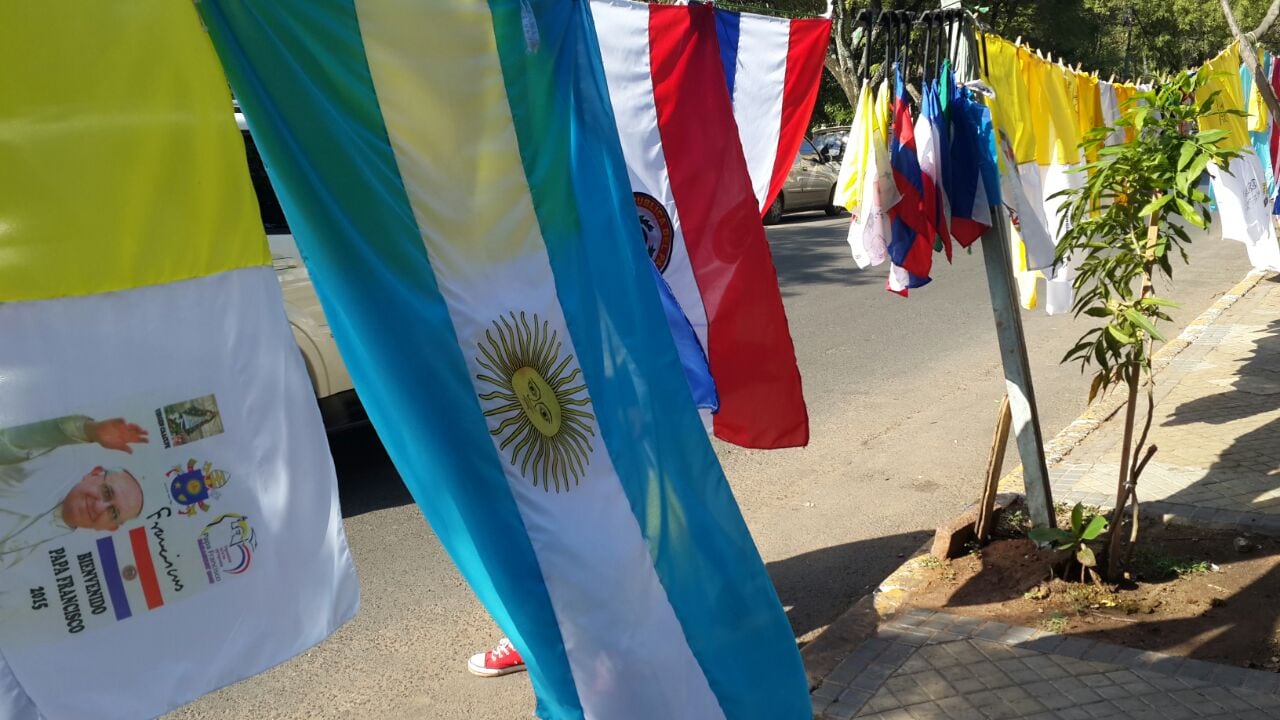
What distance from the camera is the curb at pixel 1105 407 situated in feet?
21.5

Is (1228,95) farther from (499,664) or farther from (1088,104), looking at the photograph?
(499,664)

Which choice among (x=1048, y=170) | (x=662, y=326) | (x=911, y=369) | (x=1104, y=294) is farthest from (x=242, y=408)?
(x=911, y=369)

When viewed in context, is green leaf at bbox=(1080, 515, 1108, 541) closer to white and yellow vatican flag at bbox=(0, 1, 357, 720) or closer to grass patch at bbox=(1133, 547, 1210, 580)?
grass patch at bbox=(1133, 547, 1210, 580)

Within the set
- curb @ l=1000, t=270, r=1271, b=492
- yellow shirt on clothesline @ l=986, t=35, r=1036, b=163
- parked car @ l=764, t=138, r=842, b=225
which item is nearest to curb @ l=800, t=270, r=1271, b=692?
curb @ l=1000, t=270, r=1271, b=492

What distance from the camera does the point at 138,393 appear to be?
207 centimetres

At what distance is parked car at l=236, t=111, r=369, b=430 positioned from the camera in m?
6.39

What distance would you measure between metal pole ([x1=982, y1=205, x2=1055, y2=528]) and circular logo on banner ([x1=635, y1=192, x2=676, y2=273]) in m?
1.79

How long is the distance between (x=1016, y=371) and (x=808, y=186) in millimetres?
16334

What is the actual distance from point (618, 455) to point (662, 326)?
0.42 meters

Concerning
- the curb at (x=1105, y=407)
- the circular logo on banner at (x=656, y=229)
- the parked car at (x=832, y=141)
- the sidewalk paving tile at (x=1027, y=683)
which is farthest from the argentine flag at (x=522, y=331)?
the parked car at (x=832, y=141)

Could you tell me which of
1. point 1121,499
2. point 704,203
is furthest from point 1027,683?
point 704,203

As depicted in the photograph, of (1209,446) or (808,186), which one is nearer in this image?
(1209,446)

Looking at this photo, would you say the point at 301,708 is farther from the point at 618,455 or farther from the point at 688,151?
the point at 688,151

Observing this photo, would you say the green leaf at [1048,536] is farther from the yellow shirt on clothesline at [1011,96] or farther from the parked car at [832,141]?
the parked car at [832,141]
